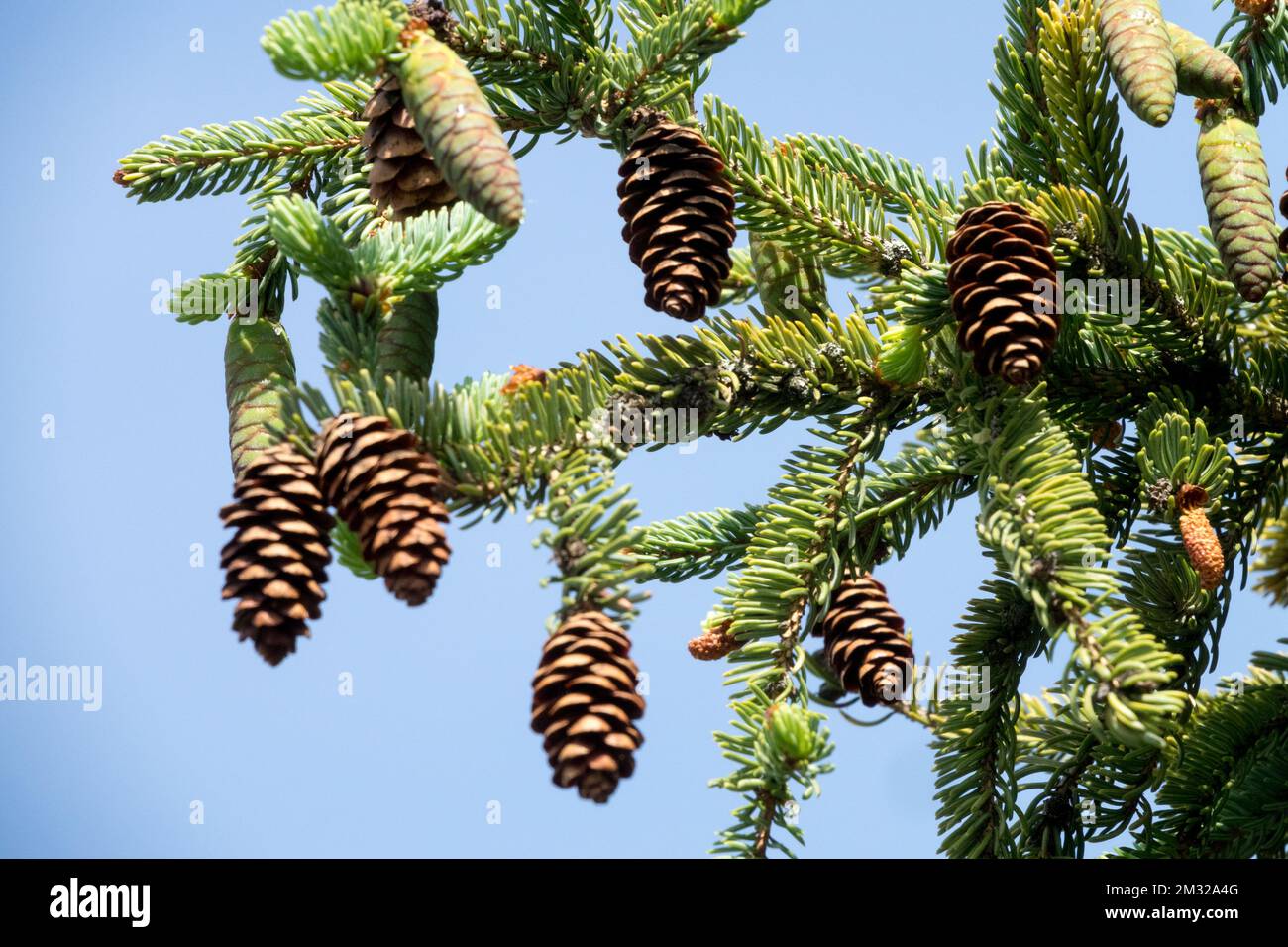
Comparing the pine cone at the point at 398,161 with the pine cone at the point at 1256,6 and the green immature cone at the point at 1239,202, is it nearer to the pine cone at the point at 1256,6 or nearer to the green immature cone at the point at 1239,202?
the green immature cone at the point at 1239,202

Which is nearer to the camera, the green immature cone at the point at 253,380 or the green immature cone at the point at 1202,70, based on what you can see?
the green immature cone at the point at 253,380

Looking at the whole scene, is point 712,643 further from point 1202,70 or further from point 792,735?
point 1202,70

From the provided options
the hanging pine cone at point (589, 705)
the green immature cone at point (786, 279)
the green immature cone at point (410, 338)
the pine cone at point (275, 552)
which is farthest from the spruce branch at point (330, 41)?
the green immature cone at point (786, 279)

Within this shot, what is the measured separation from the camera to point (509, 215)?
1.32m

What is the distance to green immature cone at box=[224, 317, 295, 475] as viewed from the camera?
1.62m

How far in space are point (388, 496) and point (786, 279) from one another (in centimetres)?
86

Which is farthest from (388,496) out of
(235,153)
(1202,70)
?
(1202,70)

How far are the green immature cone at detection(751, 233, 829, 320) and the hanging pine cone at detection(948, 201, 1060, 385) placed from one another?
1.28 ft

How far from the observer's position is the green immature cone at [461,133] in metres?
1.33

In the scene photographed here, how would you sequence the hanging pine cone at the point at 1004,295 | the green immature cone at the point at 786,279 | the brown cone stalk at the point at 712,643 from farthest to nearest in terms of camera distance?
the green immature cone at the point at 786,279
the brown cone stalk at the point at 712,643
the hanging pine cone at the point at 1004,295

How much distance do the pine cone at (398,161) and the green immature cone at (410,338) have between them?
5.1 inches
